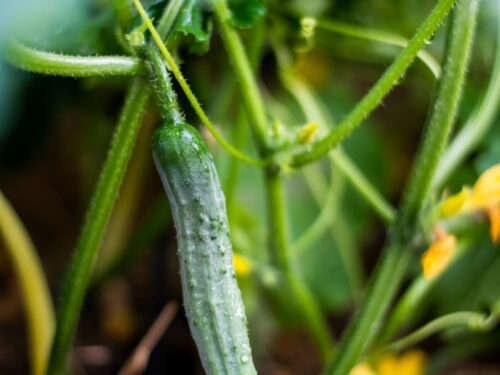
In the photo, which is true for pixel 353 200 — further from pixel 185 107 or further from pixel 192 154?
pixel 192 154

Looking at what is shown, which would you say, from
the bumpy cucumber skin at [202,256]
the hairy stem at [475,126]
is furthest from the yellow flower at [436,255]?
the bumpy cucumber skin at [202,256]

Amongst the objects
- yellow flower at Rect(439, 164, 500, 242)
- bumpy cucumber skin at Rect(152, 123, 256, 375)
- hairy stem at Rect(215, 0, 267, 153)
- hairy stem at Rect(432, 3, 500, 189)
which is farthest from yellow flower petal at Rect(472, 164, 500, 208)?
bumpy cucumber skin at Rect(152, 123, 256, 375)

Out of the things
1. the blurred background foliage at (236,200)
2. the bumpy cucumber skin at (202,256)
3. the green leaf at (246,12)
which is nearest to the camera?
the bumpy cucumber skin at (202,256)

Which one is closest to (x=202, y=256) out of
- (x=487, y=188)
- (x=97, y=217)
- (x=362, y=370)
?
(x=97, y=217)

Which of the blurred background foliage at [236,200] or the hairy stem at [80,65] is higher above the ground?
the blurred background foliage at [236,200]

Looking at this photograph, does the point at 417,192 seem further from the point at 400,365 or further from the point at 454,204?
the point at 400,365

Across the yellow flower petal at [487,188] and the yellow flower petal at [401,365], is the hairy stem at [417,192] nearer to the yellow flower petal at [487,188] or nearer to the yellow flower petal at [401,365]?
the yellow flower petal at [487,188]

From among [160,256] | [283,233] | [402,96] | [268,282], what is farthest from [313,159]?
[402,96]
